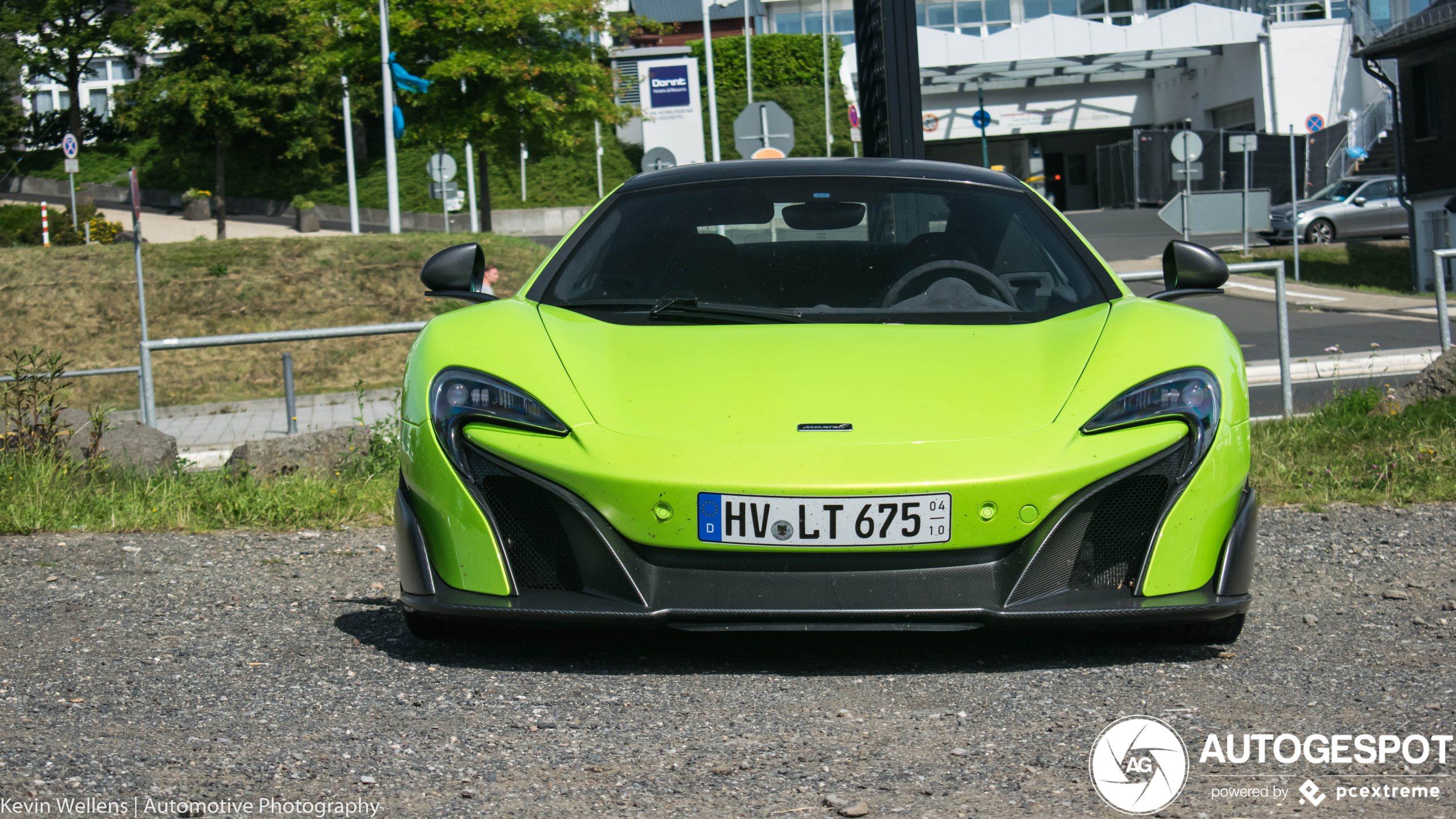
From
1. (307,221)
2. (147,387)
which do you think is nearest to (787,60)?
(307,221)

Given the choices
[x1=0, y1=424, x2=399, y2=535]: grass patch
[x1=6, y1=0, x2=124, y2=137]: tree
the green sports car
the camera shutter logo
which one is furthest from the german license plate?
[x1=6, y1=0, x2=124, y2=137]: tree

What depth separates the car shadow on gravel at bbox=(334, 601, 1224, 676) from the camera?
11.4ft

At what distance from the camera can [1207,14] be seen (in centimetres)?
5203

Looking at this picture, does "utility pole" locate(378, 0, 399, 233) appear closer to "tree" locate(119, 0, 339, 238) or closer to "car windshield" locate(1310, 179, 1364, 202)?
"tree" locate(119, 0, 339, 238)

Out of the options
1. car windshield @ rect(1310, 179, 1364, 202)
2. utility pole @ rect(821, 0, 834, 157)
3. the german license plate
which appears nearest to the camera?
the german license plate

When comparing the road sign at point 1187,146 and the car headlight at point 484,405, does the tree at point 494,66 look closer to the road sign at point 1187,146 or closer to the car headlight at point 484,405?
the road sign at point 1187,146

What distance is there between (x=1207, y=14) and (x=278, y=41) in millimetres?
32820

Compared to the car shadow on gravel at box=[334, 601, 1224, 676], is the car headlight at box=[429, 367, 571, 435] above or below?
above

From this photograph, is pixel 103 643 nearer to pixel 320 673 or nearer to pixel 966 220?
pixel 320 673

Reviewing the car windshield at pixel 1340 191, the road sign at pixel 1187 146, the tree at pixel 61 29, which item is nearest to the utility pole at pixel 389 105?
the road sign at pixel 1187 146

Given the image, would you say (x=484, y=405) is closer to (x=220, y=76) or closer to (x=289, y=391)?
(x=289, y=391)

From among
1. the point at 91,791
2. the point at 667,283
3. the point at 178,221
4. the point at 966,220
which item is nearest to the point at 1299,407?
the point at 966,220

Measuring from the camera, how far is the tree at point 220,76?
134ft

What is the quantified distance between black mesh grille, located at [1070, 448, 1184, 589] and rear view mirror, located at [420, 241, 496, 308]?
6.50ft
